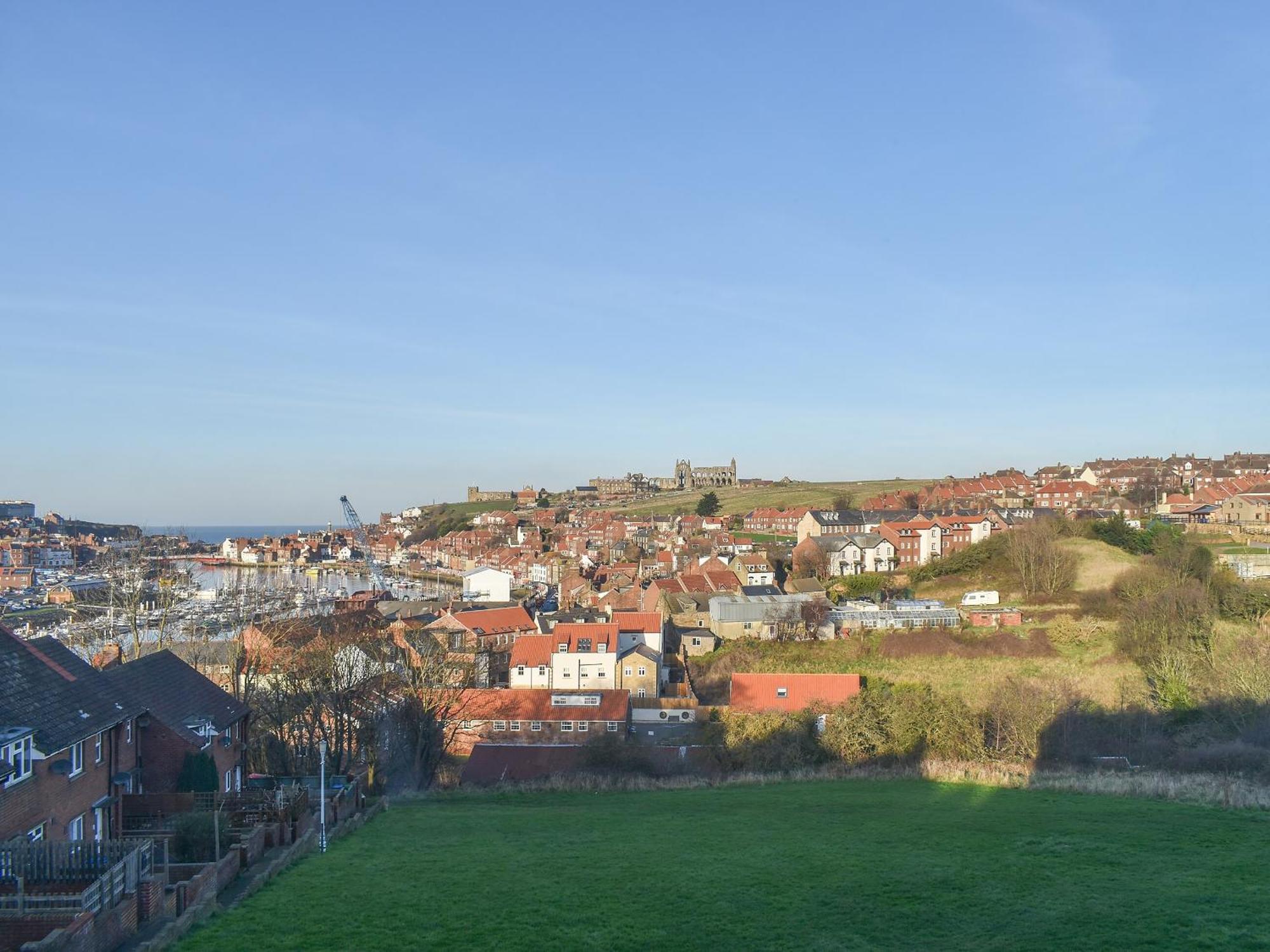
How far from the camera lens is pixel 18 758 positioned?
540 inches

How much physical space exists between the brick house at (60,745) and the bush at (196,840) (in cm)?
192

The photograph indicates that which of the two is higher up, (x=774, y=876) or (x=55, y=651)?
(x=55, y=651)

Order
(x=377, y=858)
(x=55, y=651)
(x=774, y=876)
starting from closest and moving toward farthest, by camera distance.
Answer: (x=774, y=876)
(x=377, y=858)
(x=55, y=651)

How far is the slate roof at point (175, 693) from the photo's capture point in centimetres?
2019

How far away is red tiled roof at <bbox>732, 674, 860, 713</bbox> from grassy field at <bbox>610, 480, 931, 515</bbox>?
3043 inches

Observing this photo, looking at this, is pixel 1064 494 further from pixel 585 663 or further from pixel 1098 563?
pixel 585 663

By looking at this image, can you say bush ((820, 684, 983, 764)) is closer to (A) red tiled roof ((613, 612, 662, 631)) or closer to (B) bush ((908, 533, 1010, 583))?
(A) red tiled roof ((613, 612, 662, 631))

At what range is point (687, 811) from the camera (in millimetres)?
20891

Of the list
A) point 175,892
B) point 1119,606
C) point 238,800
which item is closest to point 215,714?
point 238,800

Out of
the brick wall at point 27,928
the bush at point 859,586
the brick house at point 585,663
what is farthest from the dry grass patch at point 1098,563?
the brick wall at point 27,928

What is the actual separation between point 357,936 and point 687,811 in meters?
11.2

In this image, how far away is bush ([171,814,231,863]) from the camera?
14453 millimetres

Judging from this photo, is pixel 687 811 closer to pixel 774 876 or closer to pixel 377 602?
pixel 774 876

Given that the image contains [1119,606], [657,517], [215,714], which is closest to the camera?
[215,714]
